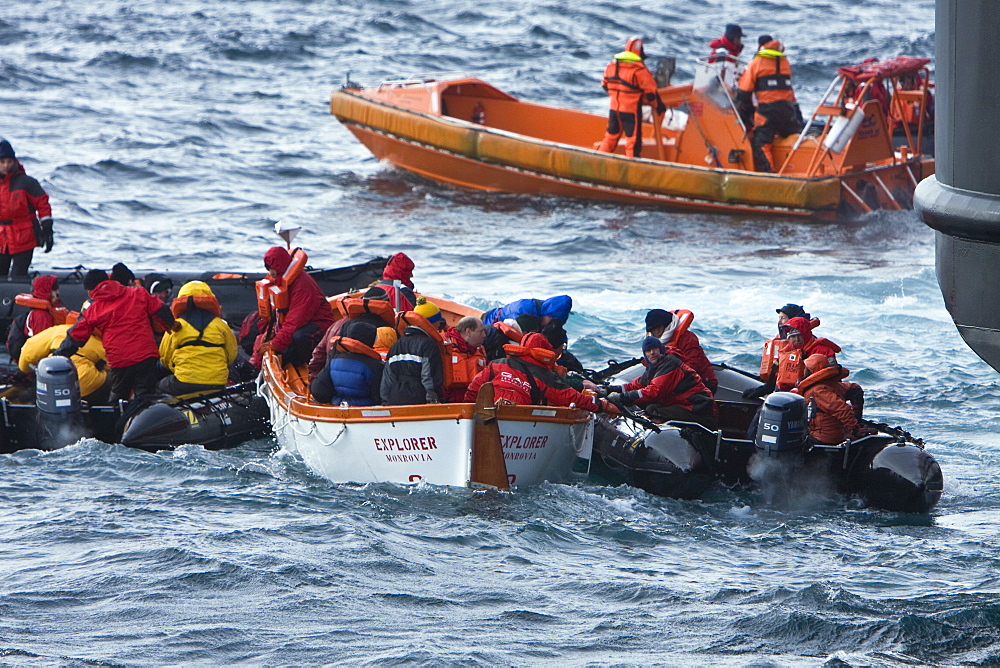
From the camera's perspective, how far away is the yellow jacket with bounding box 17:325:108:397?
9320 mm

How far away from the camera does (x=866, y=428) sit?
334 inches

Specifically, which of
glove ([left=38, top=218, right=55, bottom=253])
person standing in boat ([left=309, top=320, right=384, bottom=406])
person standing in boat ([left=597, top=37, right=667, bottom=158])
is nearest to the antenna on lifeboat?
person standing in boat ([left=309, top=320, right=384, bottom=406])

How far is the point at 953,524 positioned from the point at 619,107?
8935 millimetres

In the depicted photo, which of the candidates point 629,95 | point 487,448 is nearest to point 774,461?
point 487,448

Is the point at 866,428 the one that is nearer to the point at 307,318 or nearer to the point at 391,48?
the point at 307,318

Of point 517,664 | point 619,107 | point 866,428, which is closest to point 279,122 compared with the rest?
point 619,107

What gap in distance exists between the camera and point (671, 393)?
8.80 meters

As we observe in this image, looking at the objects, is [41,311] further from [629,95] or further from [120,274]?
[629,95]

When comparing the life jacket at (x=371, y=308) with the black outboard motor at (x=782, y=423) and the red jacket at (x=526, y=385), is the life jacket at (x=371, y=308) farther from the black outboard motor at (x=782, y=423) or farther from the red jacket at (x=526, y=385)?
the black outboard motor at (x=782, y=423)

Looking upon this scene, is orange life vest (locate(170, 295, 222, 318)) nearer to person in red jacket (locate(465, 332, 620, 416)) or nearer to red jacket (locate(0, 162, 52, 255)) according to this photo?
person in red jacket (locate(465, 332, 620, 416))

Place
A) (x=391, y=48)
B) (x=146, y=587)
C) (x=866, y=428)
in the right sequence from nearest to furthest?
(x=146, y=587) → (x=866, y=428) → (x=391, y=48)

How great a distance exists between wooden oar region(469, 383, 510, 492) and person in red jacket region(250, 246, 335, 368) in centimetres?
231

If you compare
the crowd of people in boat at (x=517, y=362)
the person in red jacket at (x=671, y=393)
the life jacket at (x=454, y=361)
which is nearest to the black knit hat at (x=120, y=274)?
the crowd of people in boat at (x=517, y=362)

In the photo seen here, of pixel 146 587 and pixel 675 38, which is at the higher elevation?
pixel 675 38
